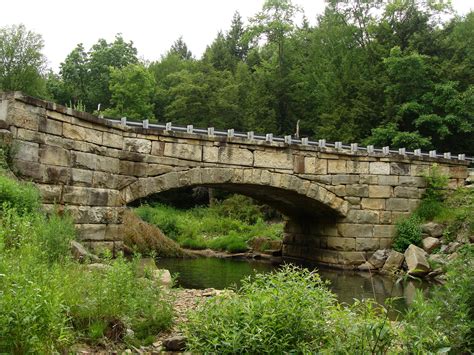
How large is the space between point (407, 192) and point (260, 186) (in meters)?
5.15

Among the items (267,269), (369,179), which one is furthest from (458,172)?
(267,269)

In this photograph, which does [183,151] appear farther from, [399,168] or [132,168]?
[399,168]

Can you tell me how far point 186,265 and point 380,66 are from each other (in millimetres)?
20085

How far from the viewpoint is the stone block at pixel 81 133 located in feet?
31.4

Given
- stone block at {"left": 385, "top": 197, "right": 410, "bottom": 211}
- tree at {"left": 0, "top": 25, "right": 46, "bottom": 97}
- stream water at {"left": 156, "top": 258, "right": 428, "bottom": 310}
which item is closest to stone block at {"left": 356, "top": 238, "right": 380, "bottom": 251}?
stream water at {"left": 156, "top": 258, "right": 428, "bottom": 310}

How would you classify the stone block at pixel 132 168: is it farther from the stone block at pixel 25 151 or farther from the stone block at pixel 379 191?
the stone block at pixel 379 191

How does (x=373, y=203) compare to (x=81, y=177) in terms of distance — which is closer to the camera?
(x=81, y=177)

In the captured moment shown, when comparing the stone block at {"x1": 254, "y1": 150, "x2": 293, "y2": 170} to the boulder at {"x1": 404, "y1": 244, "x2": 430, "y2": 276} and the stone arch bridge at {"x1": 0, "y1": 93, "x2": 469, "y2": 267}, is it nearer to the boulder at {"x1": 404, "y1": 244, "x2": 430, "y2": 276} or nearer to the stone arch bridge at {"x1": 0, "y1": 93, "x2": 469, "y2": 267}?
the stone arch bridge at {"x1": 0, "y1": 93, "x2": 469, "y2": 267}

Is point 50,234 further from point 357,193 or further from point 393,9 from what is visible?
point 393,9

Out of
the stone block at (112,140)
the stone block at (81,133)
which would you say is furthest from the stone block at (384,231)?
the stone block at (81,133)

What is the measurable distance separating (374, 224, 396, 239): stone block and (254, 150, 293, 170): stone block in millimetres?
3786

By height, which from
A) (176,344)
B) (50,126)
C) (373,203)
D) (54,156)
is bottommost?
(176,344)

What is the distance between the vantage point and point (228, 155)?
1275cm

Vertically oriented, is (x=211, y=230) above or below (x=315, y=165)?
below
